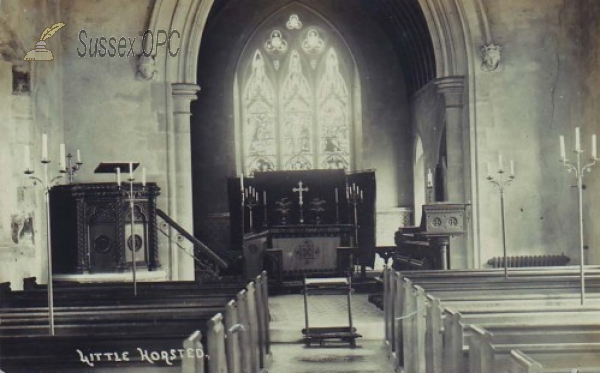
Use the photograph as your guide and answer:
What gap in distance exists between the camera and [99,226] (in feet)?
31.7

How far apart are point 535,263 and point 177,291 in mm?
5918

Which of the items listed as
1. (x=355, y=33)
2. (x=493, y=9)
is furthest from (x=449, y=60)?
(x=355, y=33)

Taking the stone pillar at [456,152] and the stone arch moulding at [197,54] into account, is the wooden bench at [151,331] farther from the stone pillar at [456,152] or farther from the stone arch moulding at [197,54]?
the stone pillar at [456,152]

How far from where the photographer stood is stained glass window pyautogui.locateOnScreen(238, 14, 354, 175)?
1694 cm

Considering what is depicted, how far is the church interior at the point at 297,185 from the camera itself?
519cm

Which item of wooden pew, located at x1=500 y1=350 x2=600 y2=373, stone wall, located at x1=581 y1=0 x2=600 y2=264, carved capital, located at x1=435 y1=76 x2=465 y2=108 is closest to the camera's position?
wooden pew, located at x1=500 y1=350 x2=600 y2=373

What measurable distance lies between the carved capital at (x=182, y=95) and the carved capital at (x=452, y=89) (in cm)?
338

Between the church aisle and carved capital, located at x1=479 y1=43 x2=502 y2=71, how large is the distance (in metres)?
3.54

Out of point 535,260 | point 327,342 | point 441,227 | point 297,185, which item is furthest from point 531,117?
point 297,185

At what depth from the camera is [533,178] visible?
37.4 feet

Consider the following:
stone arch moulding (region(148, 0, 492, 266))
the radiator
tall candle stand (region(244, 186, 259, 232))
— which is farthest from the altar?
the radiator

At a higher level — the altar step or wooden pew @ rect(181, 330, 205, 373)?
wooden pew @ rect(181, 330, 205, 373)

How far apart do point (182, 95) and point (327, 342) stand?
4.59 metres

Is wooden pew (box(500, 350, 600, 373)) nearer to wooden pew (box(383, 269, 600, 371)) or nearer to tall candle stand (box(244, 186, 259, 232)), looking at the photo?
wooden pew (box(383, 269, 600, 371))
